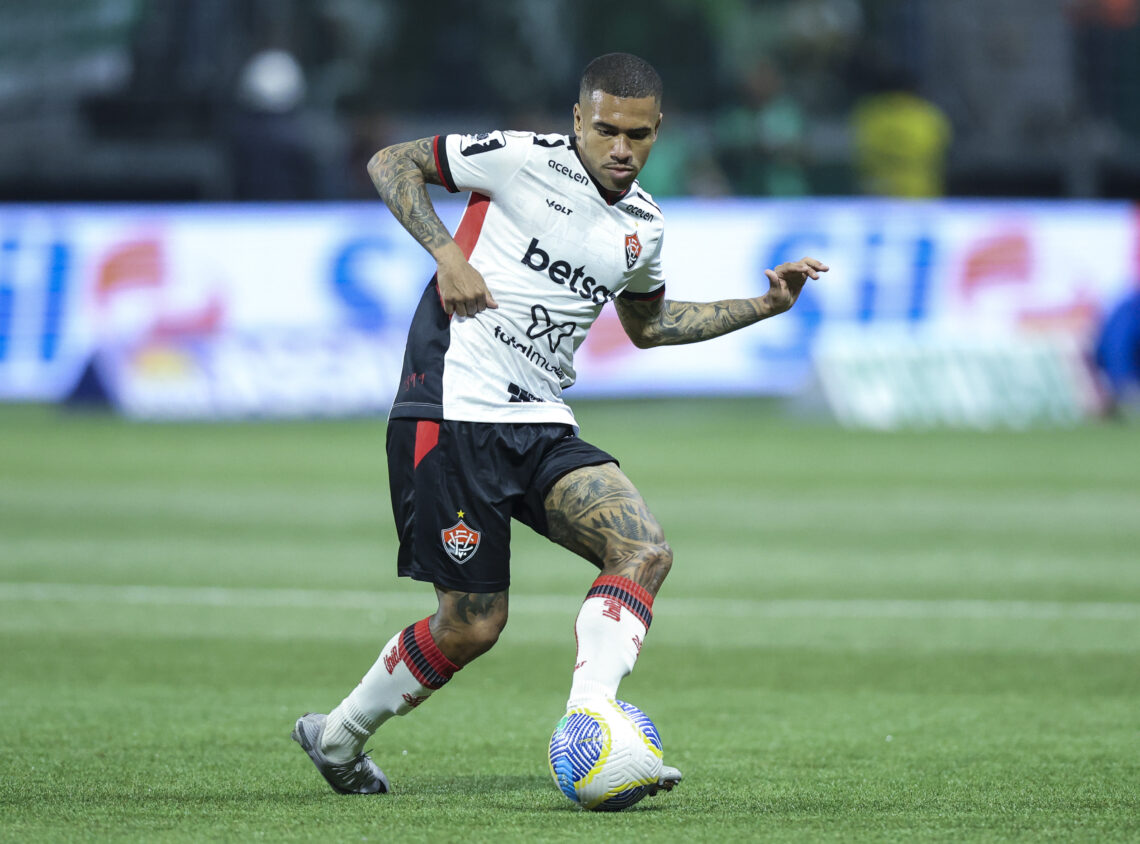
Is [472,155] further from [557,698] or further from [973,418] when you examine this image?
[973,418]

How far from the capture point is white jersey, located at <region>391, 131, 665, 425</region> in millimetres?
5469

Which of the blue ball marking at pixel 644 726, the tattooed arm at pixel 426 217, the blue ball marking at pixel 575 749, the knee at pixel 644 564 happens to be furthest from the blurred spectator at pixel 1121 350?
the blue ball marking at pixel 575 749

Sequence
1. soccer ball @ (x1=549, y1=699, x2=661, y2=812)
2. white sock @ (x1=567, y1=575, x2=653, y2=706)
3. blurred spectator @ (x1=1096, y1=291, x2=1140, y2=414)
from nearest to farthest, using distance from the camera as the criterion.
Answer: soccer ball @ (x1=549, y1=699, x2=661, y2=812) → white sock @ (x1=567, y1=575, x2=653, y2=706) → blurred spectator @ (x1=1096, y1=291, x2=1140, y2=414)

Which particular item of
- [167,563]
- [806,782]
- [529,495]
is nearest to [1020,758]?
[806,782]

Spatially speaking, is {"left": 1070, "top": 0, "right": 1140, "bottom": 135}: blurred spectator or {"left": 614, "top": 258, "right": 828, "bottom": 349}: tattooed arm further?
{"left": 1070, "top": 0, "right": 1140, "bottom": 135}: blurred spectator

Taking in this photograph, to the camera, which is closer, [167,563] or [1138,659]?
[1138,659]

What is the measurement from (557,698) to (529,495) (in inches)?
74.8

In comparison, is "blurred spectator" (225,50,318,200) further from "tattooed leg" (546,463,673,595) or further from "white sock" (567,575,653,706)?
"white sock" (567,575,653,706)

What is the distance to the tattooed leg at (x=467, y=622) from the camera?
211 inches

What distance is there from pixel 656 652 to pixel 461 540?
9.86 ft

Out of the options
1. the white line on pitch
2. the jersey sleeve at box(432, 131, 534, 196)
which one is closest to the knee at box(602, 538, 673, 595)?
the jersey sleeve at box(432, 131, 534, 196)

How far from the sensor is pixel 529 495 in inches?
214

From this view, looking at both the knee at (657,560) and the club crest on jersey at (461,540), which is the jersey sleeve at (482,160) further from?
the knee at (657,560)

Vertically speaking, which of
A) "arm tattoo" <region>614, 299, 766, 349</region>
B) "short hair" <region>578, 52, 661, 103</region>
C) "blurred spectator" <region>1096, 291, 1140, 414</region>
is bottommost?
"blurred spectator" <region>1096, 291, 1140, 414</region>
